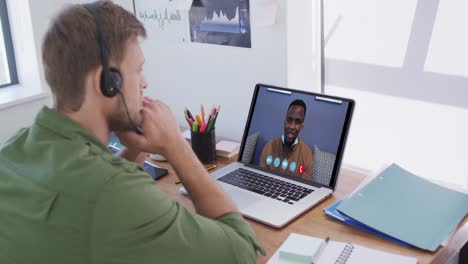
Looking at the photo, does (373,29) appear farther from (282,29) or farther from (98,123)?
(98,123)

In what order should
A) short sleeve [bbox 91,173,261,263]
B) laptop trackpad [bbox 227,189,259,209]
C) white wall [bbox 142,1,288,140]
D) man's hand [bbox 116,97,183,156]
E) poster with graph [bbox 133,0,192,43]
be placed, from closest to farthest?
short sleeve [bbox 91,173,261,263] < man's hand [bbox 116,97,183,156] < laptop trackpad [bbox 227,189,259,209] < white wall [bbox 142,1,288,140] < poster with graph [bbox 133,0,192,43]

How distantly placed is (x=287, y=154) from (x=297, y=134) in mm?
63

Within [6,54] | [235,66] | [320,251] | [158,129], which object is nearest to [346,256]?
[320,251]

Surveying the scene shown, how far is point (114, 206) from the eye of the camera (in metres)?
0.87

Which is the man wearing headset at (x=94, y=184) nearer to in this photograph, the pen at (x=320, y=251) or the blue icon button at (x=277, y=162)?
the pen at (x=320, y=251)

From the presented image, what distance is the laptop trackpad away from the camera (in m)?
1.35

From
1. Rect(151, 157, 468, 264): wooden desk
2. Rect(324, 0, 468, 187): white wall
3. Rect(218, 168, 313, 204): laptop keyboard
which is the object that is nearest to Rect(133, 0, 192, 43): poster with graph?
Rect(324, 0, 468, 187): white wall

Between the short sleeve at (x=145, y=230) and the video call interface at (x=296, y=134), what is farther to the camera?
the video call interface at (x=296, y=134)

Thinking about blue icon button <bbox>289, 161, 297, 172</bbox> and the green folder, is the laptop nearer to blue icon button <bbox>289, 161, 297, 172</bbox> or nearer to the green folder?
blue icon button <bbox>289, 161, 297, 172</bbox>

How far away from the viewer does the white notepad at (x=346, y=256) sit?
1.09 metres

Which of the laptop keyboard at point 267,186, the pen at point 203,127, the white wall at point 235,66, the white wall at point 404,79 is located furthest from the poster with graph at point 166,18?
the laptop keyboard at point 267,186

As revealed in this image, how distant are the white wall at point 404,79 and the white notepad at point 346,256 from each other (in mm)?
621

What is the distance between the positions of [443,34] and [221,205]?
2.82ft

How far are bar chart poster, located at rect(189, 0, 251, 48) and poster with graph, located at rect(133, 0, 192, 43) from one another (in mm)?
36
